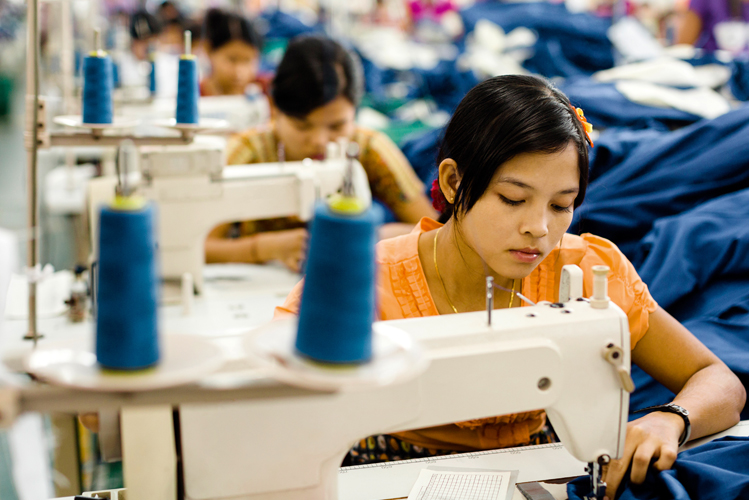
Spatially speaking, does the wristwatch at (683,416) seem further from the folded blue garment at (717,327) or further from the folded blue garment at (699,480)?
the folded blue garment at (717,327)

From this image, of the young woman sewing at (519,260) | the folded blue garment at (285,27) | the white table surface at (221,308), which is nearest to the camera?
the young woman sewing at (519,260)

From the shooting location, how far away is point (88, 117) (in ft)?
4.96

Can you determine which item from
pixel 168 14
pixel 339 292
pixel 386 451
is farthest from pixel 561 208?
pixel 168 14

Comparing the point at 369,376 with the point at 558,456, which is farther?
the point at 558,456

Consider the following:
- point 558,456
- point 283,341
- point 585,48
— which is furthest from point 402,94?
point 283,341

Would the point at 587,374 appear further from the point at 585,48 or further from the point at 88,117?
the point at 585,48

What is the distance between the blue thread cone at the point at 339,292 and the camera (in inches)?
22.9

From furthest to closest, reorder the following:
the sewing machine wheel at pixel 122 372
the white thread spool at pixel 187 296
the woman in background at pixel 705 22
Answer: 1. the woman in background at pixel 705 22
2. the white thread spool at pixel 187 296
3. the sewing machine wheel at pixel 122 372

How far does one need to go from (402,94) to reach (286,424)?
3.86 m

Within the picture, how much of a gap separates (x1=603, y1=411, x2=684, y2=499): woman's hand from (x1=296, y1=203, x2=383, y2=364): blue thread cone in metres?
0.58

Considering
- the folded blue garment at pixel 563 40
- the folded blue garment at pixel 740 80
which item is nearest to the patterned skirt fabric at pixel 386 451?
the folded blue garment at pixel 740 80

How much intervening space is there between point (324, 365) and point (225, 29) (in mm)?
3204

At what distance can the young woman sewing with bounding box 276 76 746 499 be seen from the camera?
41.7 inches

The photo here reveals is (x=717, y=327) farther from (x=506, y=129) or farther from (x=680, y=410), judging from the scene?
(x=506, y=129)
